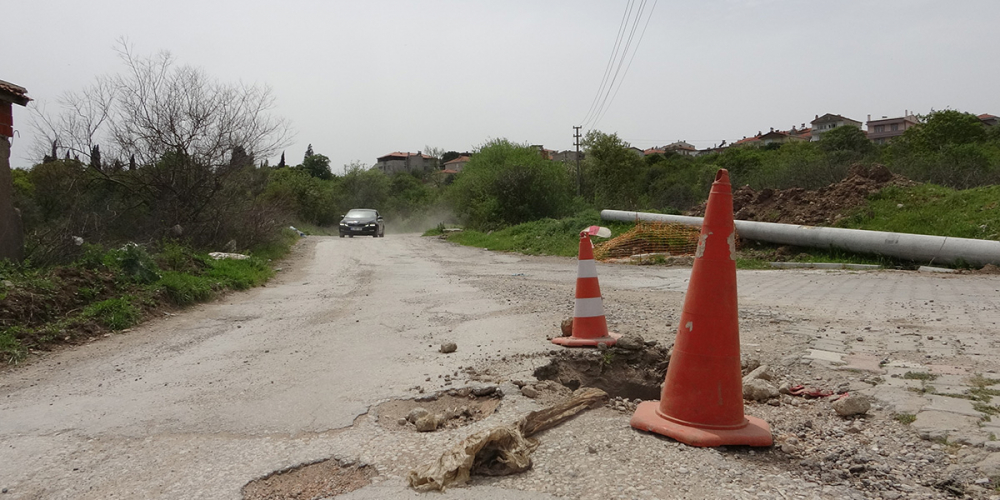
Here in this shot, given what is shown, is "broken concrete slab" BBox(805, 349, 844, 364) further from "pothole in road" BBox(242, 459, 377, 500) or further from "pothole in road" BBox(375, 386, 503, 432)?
"pothole in road" BBox(242, 459, 377, 500)

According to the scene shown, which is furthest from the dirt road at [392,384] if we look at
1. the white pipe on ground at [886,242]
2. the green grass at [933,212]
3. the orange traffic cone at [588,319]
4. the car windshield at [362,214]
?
the car windshield at [362,214]

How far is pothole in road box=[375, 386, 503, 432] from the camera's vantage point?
366cm

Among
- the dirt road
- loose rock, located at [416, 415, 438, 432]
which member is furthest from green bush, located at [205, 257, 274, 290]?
loose rock, located at [416, 415, 438, 432]

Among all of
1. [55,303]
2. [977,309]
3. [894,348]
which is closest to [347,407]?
[894,348]

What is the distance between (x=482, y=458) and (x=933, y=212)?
1690 centimetres

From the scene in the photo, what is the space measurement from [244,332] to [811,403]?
5644 millimetres

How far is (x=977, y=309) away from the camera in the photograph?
757 cm

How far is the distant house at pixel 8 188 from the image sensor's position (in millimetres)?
9406

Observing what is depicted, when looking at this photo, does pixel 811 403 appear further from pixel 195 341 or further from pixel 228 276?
pixel 228 276

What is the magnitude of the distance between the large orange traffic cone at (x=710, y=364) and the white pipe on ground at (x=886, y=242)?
11798 mm

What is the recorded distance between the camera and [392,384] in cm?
456

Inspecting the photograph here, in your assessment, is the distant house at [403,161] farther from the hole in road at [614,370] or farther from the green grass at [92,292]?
the hole in road at [614,370]

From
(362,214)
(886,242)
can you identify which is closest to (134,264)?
(886,242)

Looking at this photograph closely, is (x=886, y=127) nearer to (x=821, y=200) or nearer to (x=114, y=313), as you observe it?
(x=821, y=200)
